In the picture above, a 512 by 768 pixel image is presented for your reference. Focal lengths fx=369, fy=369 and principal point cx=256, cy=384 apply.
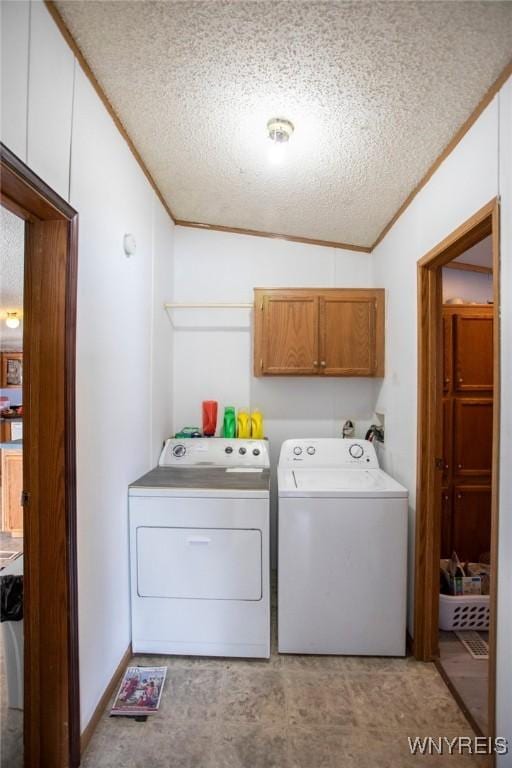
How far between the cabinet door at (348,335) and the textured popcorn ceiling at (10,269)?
180 centimetres

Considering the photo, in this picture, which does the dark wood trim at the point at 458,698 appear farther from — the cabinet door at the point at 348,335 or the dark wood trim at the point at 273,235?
the dark wood trim at the point at 273,235

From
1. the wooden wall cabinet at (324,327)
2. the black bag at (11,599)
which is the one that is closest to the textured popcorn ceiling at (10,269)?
the black bag at (11,599)

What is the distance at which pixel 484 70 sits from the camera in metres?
1.27

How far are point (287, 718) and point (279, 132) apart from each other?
8.46 ft

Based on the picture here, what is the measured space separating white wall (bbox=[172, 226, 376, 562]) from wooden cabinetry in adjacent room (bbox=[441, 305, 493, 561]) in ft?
2.25

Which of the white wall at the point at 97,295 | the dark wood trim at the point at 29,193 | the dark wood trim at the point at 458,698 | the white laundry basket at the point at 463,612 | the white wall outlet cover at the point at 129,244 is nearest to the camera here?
the dark wood trim at the point at 29,193

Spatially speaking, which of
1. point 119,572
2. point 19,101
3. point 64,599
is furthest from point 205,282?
point 64,599

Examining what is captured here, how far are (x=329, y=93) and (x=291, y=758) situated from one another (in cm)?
259

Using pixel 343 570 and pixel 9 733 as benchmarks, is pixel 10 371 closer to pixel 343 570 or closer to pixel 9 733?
pixel 9 733

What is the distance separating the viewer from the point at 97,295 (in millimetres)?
1586

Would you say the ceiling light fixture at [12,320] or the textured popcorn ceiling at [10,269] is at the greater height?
the textured popcorn ceiling at [10,269]

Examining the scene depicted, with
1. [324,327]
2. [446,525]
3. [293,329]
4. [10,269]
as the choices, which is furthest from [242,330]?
[446,525]

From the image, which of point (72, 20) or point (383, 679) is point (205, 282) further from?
point (383, 679)

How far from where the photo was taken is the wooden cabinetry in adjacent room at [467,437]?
2639 mm
